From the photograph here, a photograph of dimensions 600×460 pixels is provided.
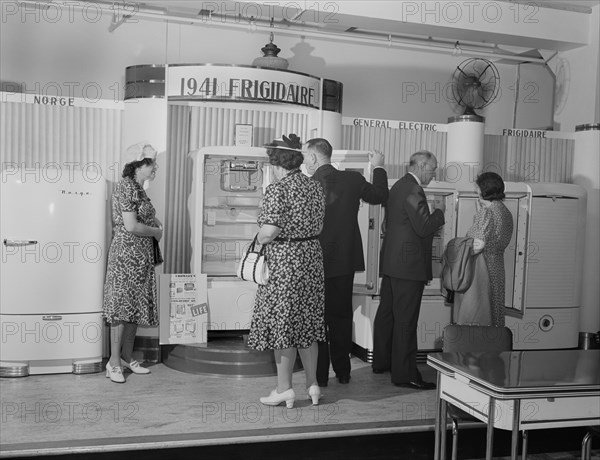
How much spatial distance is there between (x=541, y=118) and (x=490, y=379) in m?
6.06

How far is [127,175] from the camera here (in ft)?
15.9

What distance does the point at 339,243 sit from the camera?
15.5 feet

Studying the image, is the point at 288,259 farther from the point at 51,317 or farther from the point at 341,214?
the point at 51,317

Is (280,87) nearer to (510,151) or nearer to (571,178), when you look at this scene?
(510,151)

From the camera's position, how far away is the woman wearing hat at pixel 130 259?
4.82 m

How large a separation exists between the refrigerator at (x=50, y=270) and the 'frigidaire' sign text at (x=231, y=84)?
0.94 m

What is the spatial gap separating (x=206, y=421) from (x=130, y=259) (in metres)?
1.34

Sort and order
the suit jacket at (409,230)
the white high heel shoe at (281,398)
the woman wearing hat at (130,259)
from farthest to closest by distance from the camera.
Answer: the woman wearing hat at (130,259) → the suit jacket at (409,230) → the white high heel shoe at (281,398)

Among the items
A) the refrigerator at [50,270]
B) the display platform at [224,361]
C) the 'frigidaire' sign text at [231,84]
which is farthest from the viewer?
the 'frigidaire' sign text at [231,84]

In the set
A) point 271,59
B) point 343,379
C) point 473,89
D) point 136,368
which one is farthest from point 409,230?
point 473,89

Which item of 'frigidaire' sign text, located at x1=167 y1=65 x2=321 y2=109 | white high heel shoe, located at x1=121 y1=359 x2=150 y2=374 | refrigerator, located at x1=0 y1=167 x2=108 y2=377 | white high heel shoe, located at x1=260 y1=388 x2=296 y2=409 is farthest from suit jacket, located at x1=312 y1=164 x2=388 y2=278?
refrigerator, located at x1=0 y1=167 x2=108 y2=377

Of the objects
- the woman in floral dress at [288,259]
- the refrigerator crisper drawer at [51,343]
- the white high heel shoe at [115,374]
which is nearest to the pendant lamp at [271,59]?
the woman in floral dress at [288,259]

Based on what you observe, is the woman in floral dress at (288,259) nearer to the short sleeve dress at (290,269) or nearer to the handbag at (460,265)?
the short sleeve dress at (290,269)

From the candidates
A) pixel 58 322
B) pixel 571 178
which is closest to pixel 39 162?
pixel 58 322
